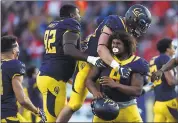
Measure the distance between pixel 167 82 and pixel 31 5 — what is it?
825cm

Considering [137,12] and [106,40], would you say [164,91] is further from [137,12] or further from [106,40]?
[106,40]

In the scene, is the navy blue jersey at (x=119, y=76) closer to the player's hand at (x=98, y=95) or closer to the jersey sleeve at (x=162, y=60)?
the player's hand at (x=98, y=95)

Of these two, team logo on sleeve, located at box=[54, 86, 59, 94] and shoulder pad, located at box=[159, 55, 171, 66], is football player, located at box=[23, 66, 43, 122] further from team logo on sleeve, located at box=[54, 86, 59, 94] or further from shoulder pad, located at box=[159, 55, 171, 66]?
team logo on sleeve, located at box=[54, 86, 59, 94]

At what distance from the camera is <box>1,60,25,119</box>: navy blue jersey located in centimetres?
725

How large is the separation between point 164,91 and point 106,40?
3281 mm

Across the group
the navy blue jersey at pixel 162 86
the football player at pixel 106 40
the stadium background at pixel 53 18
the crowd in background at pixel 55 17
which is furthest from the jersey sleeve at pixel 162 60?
the crowd in background at pixel 55 17

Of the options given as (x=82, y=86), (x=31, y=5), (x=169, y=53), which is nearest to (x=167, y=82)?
(x=169, y=53)

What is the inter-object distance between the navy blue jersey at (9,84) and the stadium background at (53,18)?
881 cm

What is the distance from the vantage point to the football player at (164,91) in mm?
10070

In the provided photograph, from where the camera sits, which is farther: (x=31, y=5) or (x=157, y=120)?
(x=31, y=5)

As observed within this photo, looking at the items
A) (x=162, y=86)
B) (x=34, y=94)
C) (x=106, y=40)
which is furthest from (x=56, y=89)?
(x=34, y=94)

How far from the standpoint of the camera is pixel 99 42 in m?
7.20

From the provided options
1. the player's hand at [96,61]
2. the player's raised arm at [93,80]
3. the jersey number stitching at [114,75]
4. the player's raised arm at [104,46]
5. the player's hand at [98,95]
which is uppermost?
the player's raised arm at [104,46]

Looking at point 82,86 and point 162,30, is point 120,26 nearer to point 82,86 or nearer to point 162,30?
point 82,86
